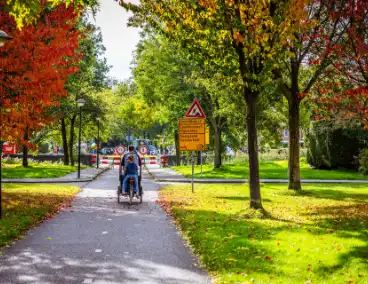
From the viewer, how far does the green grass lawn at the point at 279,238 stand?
6723 millimetres

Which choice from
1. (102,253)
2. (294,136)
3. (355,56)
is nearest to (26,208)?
(102,253)

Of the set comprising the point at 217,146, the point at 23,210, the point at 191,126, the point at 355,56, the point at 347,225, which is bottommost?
the point at 347,225

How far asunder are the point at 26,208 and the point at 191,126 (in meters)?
7.52

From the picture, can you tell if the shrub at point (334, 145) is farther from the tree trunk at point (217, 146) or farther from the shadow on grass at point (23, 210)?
the shadow on grass at point (23, 210)

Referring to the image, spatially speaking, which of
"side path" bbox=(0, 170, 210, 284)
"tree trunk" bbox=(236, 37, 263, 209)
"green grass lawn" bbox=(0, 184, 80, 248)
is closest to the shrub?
"green grass lawn" bbox=(0, 184, 80, 248)

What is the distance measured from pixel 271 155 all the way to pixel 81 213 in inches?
1639

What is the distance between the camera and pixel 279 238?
916cm

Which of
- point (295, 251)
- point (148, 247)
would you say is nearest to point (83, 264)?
point (148, 247)

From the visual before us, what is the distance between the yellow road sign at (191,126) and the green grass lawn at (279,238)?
3.25 meters

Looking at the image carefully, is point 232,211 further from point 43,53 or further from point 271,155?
point 271,155

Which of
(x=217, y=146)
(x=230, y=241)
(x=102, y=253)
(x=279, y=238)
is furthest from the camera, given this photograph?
(x=217, y=146)

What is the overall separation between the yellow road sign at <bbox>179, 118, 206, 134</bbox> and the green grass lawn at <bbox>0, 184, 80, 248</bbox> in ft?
15.9

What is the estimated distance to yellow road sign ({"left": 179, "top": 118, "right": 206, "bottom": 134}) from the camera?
1889cm

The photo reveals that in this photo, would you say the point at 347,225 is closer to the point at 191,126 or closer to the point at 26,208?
the point at 26,208
